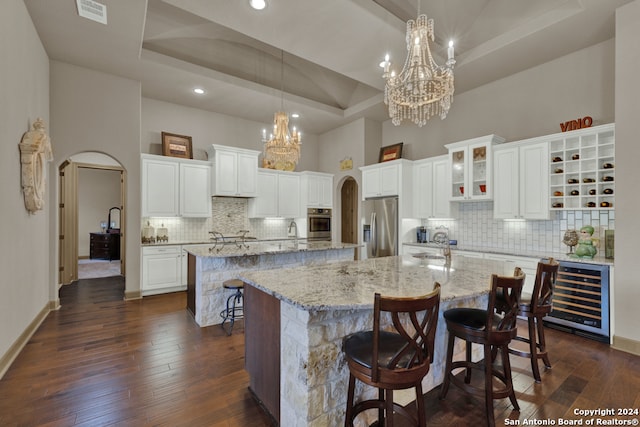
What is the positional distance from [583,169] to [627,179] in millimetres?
712

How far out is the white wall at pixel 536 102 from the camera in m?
3.82

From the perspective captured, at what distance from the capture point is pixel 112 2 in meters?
3.13

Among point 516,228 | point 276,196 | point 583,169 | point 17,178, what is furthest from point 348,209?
point 17,178

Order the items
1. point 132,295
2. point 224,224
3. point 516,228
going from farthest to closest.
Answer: point 224,224, point 132,295, point 516,228

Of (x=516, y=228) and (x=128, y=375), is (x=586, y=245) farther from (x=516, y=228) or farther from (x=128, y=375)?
(x=128, y=375)

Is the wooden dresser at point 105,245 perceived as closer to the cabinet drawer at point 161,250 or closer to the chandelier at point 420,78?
the cabinet drawer at point 161,250

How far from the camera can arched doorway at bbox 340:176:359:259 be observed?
7867mm

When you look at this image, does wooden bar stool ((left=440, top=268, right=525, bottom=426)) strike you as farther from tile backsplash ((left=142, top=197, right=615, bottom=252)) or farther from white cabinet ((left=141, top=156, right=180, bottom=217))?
white cabinet ((left=141, top=156, right=180, bottom=217))

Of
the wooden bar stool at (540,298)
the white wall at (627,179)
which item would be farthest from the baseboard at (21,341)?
the white wall at (627,179)

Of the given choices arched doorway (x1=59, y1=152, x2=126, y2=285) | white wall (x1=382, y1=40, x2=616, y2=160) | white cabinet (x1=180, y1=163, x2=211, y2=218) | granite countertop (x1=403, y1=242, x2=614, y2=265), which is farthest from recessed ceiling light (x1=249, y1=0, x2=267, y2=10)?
granite countertop (x1=403, y1=242, x2=614, y2=265)

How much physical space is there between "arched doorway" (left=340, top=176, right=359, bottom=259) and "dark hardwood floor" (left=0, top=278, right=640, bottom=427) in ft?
15.5

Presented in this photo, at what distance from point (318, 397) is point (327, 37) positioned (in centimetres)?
402

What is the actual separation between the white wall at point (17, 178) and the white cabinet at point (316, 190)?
4.72 metres

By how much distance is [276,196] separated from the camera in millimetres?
6852
